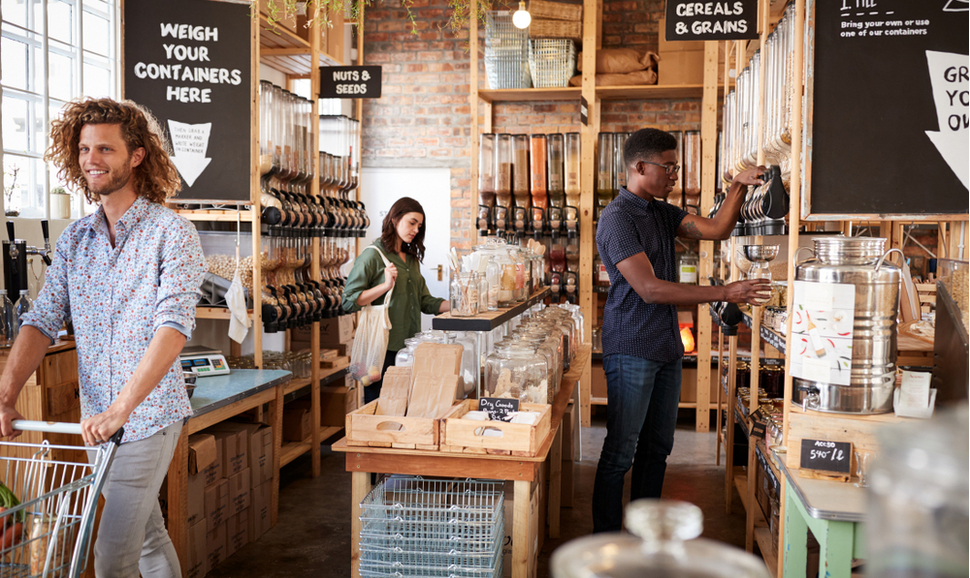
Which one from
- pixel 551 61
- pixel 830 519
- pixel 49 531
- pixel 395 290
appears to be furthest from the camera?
pixel 551 61

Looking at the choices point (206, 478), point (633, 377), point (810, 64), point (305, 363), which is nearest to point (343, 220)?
point (305, 363)

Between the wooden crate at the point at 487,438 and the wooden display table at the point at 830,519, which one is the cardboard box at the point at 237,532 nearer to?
the wooden crate at the point at 487,438

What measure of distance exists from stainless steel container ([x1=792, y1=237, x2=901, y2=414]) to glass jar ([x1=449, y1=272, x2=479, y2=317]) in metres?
1.18

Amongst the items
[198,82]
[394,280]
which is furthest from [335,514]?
[198,82]

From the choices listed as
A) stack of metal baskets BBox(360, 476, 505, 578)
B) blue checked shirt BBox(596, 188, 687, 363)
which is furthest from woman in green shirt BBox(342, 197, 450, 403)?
stack of metal baskets BBox(360, 476, 505, 578)

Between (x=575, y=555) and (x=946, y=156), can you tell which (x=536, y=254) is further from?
(x=575, y=555)

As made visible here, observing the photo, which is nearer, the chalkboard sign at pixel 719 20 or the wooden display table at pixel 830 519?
Answer: the wooden display table at pixel 830 519

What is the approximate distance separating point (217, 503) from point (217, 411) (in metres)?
0.40

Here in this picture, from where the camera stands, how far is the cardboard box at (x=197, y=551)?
124 inches

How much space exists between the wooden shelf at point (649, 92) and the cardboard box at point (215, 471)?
4.14 m

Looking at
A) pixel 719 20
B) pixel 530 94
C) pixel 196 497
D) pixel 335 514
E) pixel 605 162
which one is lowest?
pixel 335 514

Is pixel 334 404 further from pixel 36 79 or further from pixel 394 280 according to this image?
pixel 36 79

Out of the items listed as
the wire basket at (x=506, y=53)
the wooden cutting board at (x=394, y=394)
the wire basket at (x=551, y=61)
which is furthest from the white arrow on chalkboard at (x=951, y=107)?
the wire basket at (x=506, y=53)

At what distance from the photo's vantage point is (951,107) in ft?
6.59
